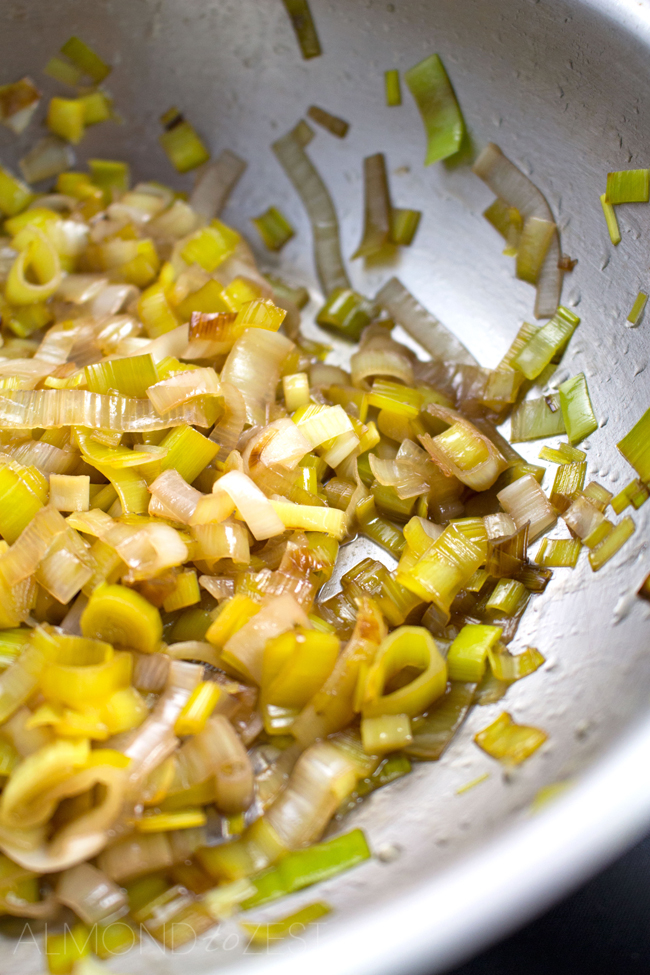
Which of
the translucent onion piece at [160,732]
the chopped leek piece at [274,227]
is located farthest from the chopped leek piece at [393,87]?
the translucent onion piece at [160,732]

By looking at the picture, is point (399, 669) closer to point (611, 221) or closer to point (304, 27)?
point (611, 221)

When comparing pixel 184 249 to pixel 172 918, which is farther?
pixel 184 249

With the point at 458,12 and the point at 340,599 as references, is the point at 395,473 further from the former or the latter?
the point at 458,12

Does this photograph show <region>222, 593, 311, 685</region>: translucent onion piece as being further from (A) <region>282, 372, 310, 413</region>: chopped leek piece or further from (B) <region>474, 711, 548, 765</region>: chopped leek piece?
(A) <region>282, 372, 310, 413</region>: chopped leek piece

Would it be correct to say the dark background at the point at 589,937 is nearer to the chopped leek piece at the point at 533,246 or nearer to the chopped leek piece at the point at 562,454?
the chopped leek piece at the point at 562,454

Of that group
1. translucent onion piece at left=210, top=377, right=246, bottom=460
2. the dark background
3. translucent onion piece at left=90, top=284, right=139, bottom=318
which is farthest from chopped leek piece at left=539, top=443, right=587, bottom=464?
translucent onion piece at left=90, top=284, right=139, bottom=318

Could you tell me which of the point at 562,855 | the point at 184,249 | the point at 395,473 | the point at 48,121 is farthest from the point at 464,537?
the point at 48,121

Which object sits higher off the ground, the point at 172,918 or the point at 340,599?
Result: the point at 340,599
